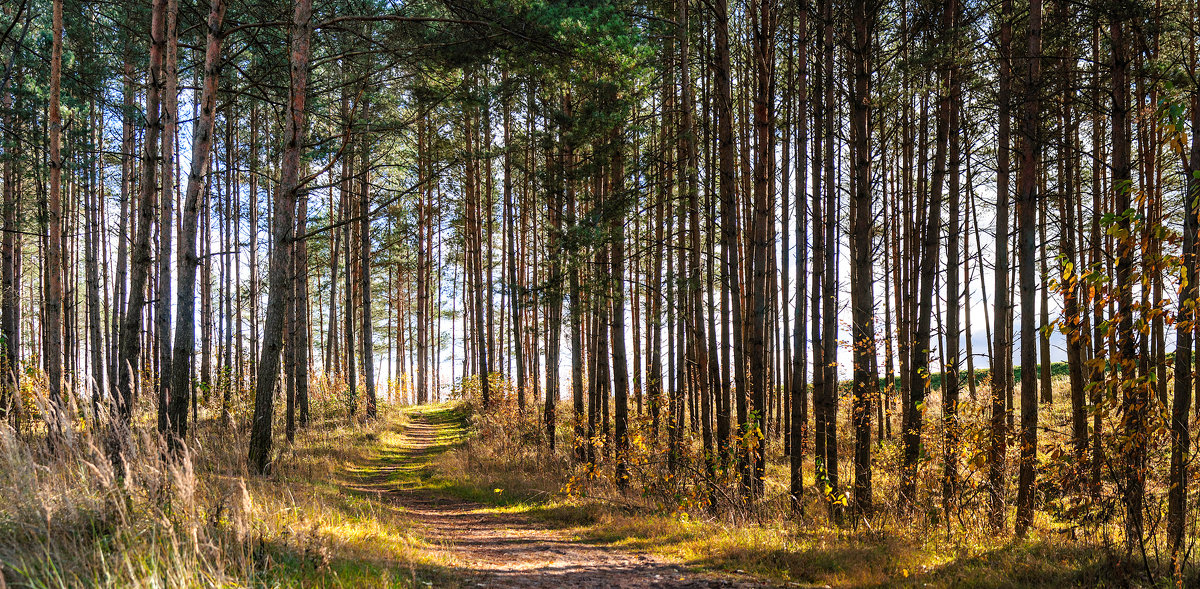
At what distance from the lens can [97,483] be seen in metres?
4.29

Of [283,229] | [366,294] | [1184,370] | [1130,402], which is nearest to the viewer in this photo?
[1130,402]

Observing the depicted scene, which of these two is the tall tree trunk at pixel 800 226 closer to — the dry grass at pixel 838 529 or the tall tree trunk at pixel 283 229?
the dry grass at pixel 838 529

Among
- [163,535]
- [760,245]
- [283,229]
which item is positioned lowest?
[163,535]

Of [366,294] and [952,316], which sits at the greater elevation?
A: [366,294]

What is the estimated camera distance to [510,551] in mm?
6496

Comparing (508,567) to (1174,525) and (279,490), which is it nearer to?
(279,490)

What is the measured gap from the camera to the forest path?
528 cm

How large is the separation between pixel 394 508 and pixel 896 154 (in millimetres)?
10767

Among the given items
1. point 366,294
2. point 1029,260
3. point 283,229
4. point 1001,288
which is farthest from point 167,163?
point 1029,260

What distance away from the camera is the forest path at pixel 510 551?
528 centimetres

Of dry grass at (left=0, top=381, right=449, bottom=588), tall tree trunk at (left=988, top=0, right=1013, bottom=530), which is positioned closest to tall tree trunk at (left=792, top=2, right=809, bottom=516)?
tall tree trunk at (left=988, top=0, right=1013, bottom=530)

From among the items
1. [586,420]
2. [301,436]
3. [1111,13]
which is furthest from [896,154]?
[301,436]

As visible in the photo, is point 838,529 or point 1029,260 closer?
point 838,529

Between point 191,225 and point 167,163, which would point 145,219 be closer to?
point 191,225
